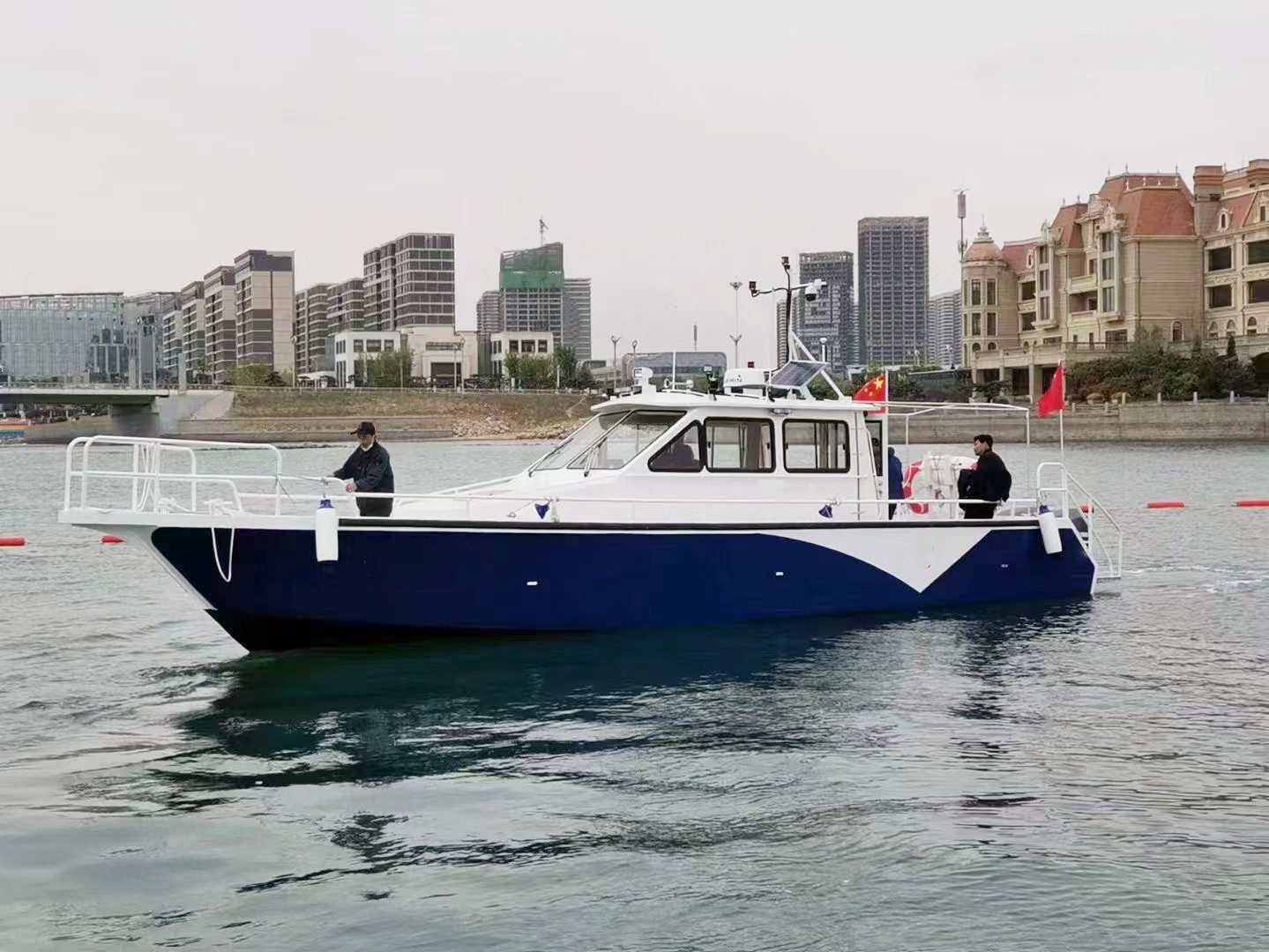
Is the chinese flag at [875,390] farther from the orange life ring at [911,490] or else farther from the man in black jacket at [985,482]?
the man in black jacket at [985,482]

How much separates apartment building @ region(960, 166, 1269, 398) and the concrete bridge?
230ft

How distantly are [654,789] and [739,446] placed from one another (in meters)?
6.66

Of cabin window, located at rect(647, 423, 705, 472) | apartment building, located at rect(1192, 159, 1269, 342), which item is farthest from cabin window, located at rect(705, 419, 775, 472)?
apartment building, located at rect(1192, 159, 1269, 342)

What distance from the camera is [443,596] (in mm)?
14391

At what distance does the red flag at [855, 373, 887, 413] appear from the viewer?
17344 millimetres

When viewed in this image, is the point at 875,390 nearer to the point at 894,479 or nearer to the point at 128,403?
the point at 894,479

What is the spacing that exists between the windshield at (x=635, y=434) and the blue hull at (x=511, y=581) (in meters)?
1.15

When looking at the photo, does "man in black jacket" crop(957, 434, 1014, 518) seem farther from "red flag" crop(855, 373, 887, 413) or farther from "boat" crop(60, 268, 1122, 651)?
"red flag" crop(855, 373, 887, 413)

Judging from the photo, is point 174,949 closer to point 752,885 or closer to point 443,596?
point 752,885

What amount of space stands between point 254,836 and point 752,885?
3145mm

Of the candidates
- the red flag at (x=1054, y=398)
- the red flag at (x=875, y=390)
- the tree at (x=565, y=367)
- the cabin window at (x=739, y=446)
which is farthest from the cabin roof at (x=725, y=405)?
the tree at (x=565, y=367)

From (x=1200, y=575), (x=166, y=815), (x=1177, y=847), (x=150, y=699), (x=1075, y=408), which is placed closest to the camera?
(x=1177, y=847)

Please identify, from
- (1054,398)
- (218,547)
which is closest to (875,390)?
(1054,398)

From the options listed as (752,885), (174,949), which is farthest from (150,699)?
(752,885)
